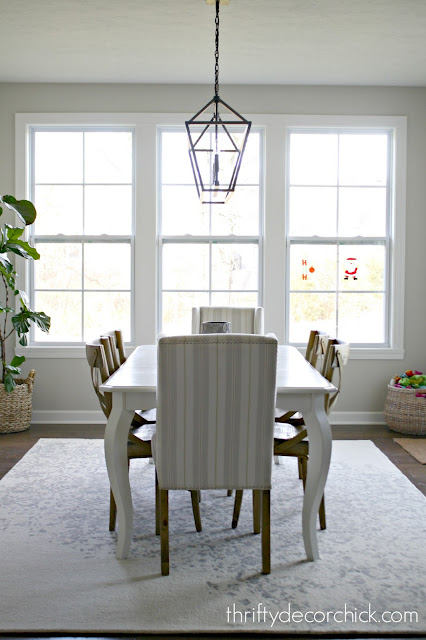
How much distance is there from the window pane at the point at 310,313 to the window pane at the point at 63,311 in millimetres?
1859

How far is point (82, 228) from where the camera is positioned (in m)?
5.36

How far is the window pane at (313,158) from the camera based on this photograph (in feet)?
17.5

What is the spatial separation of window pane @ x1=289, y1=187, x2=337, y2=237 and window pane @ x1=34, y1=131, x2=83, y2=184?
1.87m

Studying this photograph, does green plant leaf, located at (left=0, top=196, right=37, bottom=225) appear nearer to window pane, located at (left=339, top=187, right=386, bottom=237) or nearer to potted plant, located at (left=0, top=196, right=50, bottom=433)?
potted plant, located at (left=0, top=196, right=50, bottom=433)

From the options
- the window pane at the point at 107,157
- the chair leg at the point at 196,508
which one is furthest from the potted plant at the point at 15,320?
the chair leg at the point at 196,508

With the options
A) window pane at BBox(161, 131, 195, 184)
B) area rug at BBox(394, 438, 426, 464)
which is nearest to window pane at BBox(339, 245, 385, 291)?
area rug at BBox(394, 438, 426, 464)

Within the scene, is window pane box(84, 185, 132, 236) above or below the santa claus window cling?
above

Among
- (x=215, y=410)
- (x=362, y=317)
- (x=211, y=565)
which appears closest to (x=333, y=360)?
(x=215, y=410)

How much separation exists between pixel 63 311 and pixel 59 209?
0.88m

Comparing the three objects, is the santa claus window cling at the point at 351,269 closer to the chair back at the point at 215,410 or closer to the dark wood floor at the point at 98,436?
the dark wood floor at the point at 98,436

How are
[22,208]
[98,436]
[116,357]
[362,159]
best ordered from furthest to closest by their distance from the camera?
[362,159] → [98,436] → [22,208] → [116,357]

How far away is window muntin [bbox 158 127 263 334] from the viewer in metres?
5.35

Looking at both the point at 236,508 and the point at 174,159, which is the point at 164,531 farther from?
the point at 174,159

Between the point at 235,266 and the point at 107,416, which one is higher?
the point at 235,266
